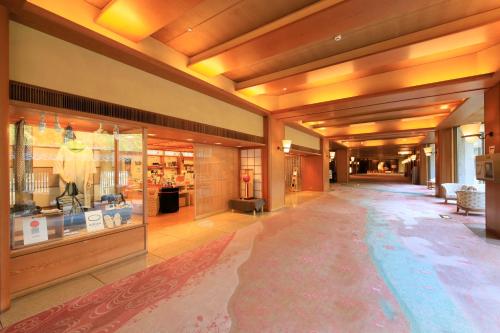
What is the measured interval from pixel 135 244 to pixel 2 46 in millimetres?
3230

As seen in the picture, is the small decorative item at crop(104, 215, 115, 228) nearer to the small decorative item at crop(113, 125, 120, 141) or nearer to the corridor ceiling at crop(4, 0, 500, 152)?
the small decorative item at crop(113, 125, 120, 141)

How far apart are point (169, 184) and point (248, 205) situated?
3.23 m

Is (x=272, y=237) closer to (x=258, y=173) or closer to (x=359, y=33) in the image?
(x=258, y=173)

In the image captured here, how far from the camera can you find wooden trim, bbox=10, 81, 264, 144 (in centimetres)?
273

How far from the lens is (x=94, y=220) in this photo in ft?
12.1

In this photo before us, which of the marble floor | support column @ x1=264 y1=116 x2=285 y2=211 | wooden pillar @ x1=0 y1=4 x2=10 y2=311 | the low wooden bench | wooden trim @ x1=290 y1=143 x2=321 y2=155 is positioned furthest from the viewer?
wooden trim @ x1=290 y1=143 x2=321 y2=155

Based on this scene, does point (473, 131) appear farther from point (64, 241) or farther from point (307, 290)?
point (64, 241)

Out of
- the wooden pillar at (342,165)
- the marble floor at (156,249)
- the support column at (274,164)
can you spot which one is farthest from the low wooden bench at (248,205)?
the wooden pillar at (342,165)

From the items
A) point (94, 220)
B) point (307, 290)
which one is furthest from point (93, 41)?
point (307, 290)

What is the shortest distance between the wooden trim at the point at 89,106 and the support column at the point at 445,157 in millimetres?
11642

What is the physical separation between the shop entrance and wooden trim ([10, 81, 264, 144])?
5.70 ft

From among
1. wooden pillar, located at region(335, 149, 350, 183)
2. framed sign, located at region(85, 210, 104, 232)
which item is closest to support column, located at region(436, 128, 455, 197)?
wooden pillar, located at region(335, 149, 350, 183)

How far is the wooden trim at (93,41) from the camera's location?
267cm

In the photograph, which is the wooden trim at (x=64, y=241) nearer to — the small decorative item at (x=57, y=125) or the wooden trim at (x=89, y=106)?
the small decorative item at (x=57, y=125)
